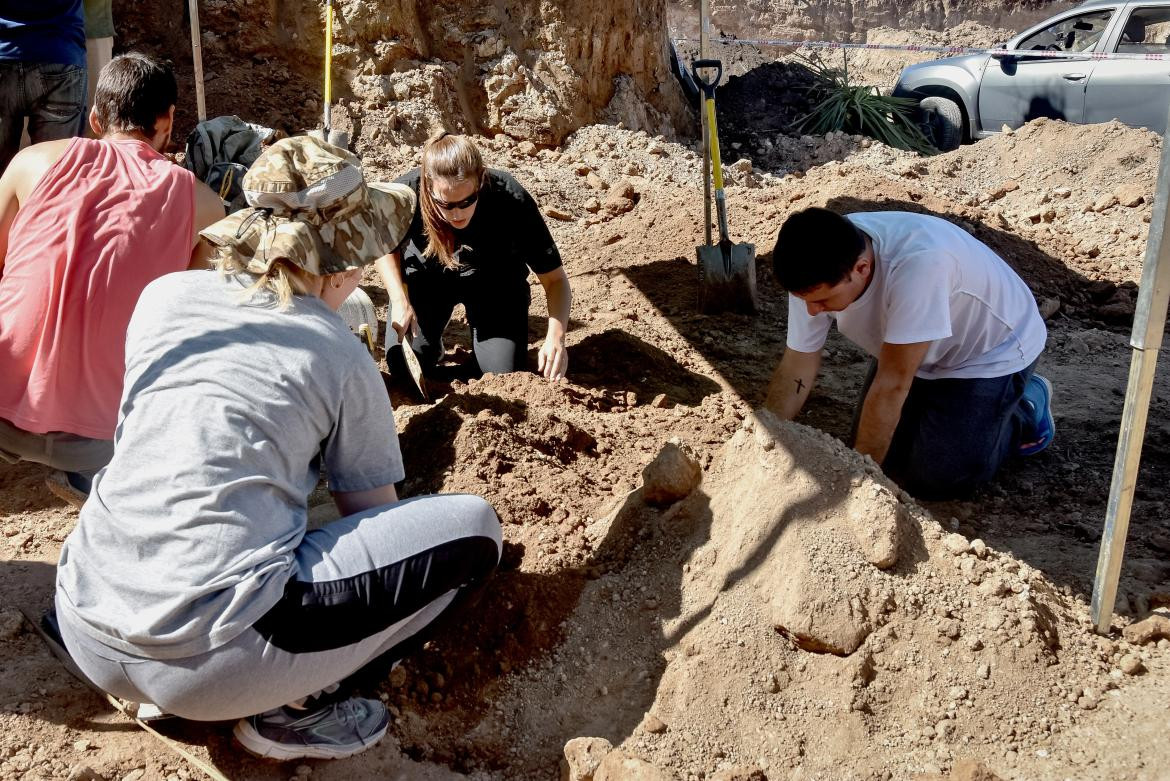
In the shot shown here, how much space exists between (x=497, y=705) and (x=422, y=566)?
590 mm

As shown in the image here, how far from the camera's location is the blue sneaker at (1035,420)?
4031 mm

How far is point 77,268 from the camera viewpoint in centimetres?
281

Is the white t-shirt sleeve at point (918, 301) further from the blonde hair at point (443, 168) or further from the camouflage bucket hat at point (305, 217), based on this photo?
the camouflage bucket hat at point (305, 217)

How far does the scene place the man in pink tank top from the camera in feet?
9.21

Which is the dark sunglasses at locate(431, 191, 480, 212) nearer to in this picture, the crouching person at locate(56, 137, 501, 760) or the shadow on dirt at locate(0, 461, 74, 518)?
the crouching person at locate(56, 137, 501, 760)

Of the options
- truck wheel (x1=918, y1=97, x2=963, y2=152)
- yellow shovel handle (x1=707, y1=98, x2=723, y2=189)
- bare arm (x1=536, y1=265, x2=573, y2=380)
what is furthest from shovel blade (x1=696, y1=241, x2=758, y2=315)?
truck wheel (x1=918, y1=97, x2=963, y2=152)

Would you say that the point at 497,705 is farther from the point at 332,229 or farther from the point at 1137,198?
the point at 1137,198

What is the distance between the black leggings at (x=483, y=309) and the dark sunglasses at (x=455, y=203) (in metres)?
0.62

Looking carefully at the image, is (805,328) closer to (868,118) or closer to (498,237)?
(498,237)

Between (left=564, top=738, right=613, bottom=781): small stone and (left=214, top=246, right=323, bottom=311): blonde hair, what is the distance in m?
1.18

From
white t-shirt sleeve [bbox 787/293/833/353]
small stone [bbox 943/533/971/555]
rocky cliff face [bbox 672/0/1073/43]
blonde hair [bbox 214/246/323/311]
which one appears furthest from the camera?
rocky cliff face [bbox 672/0/1073/43]

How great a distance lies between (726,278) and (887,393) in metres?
2.55

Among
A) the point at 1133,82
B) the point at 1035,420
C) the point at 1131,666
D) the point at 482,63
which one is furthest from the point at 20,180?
the point at 1133,82

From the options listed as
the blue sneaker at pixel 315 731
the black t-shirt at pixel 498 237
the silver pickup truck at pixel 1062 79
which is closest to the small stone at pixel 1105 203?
the silver pickup truck at pixel 1062 79
